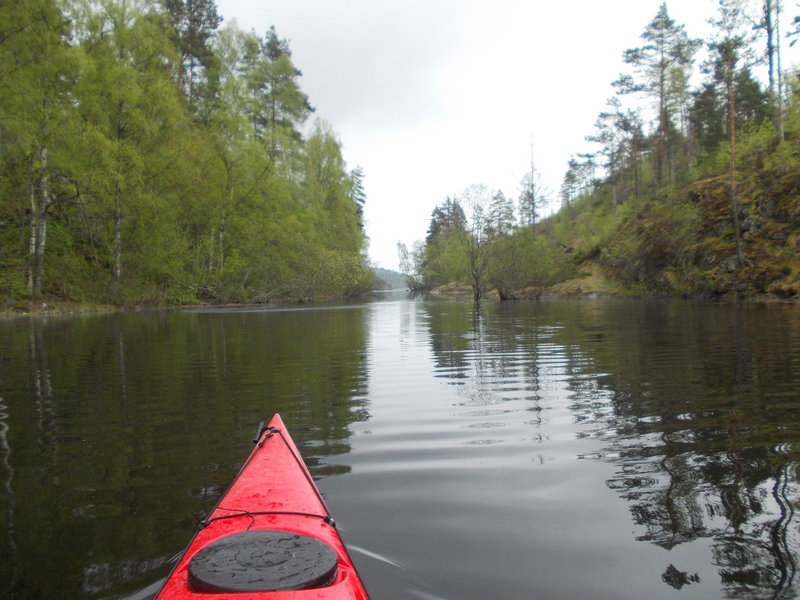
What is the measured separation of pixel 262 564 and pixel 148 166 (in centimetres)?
2982

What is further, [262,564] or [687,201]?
[687,201]

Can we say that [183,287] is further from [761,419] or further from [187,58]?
[761,419]

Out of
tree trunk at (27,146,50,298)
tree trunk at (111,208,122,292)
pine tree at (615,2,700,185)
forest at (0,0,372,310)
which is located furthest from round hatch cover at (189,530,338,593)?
pine tree at (615,2,700,185)

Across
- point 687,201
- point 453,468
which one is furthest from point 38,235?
point 687,201

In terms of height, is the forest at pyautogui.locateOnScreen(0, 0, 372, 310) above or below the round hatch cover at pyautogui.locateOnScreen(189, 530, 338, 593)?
above

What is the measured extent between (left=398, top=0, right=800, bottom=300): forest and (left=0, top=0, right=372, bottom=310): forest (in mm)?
13710

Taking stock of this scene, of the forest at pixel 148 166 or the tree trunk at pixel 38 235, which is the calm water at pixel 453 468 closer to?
the tree trunk at pixel 38 235

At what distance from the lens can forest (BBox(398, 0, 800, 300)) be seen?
2514cm

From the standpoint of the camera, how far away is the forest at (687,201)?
82.5 feet

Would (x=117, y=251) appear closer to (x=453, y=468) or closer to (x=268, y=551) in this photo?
(x=453, y=468)

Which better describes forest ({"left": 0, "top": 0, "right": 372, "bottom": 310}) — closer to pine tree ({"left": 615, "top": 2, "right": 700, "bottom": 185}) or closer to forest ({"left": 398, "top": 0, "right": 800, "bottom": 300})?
forest ({"left": 398, "top": 0, "right": 800, "bottom": 300})

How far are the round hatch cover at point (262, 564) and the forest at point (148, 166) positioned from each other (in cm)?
2423

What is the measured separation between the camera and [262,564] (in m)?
1.92

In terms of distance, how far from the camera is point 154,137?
1093 inches
